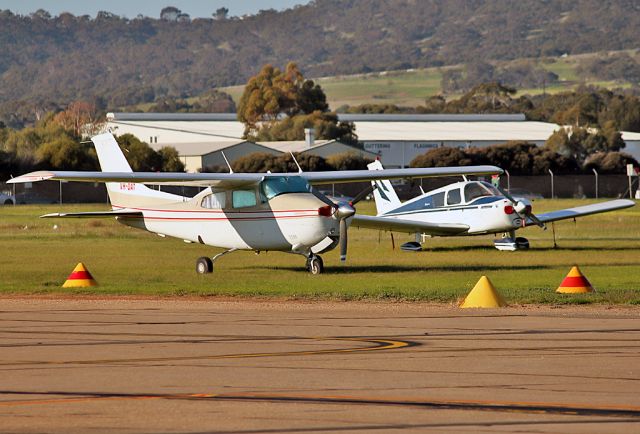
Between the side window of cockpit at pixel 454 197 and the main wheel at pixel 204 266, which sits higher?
the side window of cockpit at pixel 454 197

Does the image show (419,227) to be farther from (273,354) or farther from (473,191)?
(273,354)

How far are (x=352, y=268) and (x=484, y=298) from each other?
868 centimetres

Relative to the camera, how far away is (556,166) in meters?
91.2

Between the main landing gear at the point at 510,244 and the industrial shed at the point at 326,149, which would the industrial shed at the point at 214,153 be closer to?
the industrial shed at the point at 326,149

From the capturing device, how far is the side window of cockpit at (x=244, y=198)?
26.0 metres

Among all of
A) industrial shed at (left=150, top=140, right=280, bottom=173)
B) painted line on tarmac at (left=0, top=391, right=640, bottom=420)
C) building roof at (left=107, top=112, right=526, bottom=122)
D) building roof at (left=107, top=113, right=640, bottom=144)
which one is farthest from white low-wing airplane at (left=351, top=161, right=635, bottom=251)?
building roof at (left=107, top=112, right=526, bottom=122)

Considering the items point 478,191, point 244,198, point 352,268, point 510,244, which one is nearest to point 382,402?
point 244,198

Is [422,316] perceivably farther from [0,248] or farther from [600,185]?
[600,185]

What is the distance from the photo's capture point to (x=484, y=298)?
1850cm

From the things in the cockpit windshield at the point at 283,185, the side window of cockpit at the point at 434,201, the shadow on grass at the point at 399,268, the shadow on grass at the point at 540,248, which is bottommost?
the shadow on grass at the point at 540,248

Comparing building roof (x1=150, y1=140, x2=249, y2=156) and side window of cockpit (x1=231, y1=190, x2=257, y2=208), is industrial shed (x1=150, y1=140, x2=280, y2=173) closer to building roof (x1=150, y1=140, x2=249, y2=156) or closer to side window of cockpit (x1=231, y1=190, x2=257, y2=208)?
building roof (x1=150, y1=140, x2=249, y2=156)

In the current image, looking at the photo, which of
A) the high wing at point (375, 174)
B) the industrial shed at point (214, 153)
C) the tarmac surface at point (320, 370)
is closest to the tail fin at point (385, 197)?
the high wing at point (375, 174)

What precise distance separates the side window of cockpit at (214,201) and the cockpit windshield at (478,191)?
841 cm

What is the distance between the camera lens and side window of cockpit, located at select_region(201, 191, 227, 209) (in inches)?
1041
